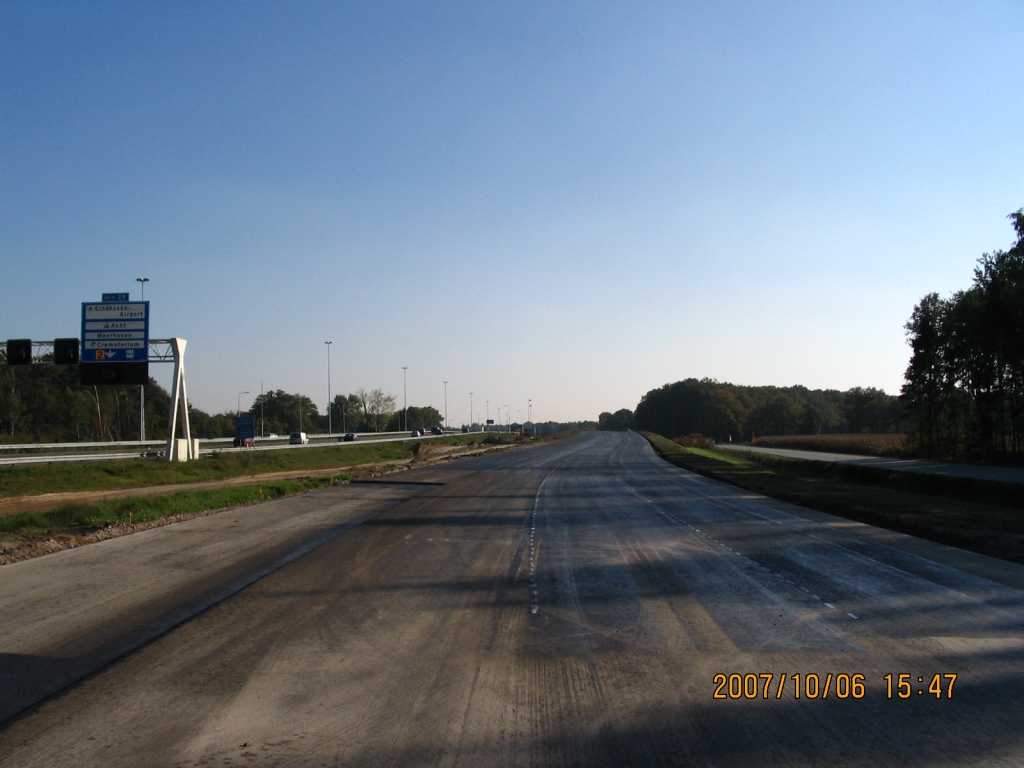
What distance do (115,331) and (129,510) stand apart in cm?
1493

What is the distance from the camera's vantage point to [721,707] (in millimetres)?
5836

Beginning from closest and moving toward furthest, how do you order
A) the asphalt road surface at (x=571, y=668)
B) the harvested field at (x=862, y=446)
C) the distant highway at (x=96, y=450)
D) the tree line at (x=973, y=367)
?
the asphalt road surface at (x=571, y=668) → the distant highway at (x=96, y=450) → the tree line at (x=973, y=367) → the harvested field at (x=862, y=446)

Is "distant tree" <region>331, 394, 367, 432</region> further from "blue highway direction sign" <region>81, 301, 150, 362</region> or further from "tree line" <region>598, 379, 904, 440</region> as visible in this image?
"blue highway direction sign" <region>81, 301, 150, 362</region>

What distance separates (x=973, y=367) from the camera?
53.4 m

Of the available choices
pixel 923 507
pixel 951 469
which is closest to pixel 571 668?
pixel 923 507

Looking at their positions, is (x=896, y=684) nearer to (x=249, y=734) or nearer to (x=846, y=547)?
(x=249, y=734)

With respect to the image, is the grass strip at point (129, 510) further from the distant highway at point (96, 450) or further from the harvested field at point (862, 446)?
the harvested field at point (862, 446)

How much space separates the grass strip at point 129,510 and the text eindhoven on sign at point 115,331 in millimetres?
10192

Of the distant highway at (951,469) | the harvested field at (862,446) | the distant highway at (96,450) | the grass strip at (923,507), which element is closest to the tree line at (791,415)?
the harvested field at (862,446)

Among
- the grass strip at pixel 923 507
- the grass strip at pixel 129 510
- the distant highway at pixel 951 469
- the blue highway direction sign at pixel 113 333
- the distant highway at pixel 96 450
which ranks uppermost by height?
the blue highway direction sign at pixel 113 333

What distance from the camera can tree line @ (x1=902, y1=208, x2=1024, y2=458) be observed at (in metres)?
46.1

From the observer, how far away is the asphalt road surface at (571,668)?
5137mm

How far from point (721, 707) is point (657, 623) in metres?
2.50

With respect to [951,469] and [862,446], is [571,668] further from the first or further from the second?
[862,446]
